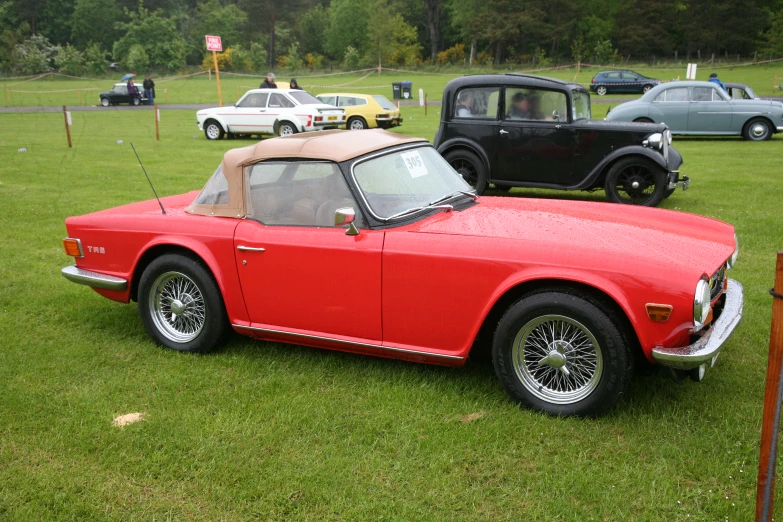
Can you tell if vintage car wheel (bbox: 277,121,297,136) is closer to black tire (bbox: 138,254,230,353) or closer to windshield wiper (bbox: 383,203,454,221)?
black tire (bbox: 138,254,230,353)

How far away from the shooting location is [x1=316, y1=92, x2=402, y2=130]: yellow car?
839 inches

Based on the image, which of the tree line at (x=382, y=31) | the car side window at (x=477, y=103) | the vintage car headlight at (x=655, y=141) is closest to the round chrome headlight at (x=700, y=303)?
the vintage car headlight at (x=655, y=141)

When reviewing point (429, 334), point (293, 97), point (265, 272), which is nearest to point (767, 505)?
point (429, 334)

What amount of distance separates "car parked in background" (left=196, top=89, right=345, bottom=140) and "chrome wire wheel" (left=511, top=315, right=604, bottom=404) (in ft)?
53.1

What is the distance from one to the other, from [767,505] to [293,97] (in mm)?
18770

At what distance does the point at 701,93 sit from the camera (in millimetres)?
16594

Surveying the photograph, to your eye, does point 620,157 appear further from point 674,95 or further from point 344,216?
point 674,95

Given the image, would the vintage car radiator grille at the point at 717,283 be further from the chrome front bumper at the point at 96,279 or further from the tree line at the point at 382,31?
the tree line at the point at 382,31

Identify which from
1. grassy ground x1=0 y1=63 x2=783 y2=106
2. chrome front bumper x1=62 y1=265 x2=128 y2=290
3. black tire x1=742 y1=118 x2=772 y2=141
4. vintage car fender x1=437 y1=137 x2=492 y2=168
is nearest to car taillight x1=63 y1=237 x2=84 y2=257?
chrome front bumper x1=62 y1=265 x2=128 y2=290

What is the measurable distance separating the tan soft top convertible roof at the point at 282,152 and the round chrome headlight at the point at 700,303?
85.4 inches

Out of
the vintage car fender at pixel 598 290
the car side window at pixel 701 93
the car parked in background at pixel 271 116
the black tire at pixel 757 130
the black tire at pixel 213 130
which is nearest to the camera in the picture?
the vintage car fender at pixel 598 290

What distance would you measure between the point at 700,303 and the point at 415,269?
148 cm

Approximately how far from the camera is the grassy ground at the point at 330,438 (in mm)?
2980

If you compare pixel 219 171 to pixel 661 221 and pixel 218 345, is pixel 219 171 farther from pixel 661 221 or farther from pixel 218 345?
pixel 661 221
